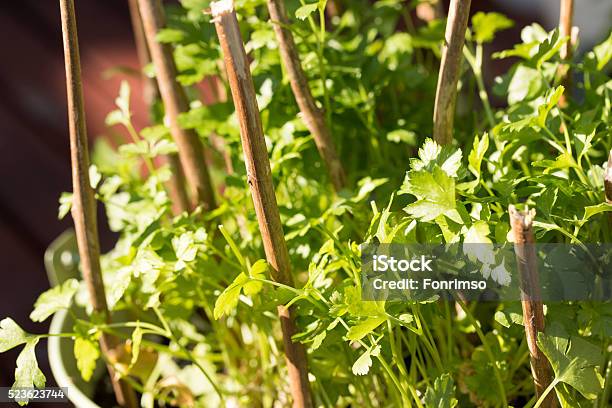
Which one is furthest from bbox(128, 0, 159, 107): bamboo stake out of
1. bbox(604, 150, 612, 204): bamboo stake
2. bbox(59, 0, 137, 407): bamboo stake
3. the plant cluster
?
bbox(604, 150, 612, 204): bamboo stake

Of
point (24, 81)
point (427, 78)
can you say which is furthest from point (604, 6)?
point (24, 81)

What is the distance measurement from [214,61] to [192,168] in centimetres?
13

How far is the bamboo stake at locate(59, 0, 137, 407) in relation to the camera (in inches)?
25.1

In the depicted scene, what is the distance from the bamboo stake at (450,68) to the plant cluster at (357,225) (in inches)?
0.9

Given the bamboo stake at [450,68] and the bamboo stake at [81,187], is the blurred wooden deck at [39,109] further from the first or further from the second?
the bamboo stake at [450,68]

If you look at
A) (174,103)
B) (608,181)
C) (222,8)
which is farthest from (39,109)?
(608,181)

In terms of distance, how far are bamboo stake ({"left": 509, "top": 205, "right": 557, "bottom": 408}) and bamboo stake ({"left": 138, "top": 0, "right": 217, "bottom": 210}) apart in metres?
0.41

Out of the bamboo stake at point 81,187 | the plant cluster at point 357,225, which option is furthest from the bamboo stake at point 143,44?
the bamboo stake at point 81,187

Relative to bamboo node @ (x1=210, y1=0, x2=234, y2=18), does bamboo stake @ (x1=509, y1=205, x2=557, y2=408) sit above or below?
below

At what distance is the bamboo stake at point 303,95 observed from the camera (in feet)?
2.19

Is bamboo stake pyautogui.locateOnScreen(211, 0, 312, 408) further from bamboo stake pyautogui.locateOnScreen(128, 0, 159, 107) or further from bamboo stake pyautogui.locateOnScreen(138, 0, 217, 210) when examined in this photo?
bamboo stake pyautogui.locateOnScreen(128, 0, 159, 107)

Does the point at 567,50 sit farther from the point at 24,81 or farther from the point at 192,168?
the point at 24,81

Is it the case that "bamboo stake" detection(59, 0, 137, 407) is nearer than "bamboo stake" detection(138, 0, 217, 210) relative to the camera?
A: Yes

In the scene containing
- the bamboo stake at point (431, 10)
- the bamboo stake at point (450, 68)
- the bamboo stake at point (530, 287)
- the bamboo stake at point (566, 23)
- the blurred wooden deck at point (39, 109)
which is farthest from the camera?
the blurred wooden deck at point (39, 109)
